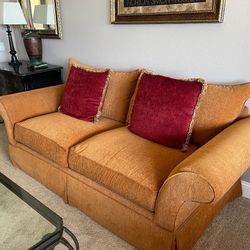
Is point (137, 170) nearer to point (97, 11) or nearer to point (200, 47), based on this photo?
point (200, 47)

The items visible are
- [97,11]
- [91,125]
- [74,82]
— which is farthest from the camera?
[97,11]

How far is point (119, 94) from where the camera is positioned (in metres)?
2.07

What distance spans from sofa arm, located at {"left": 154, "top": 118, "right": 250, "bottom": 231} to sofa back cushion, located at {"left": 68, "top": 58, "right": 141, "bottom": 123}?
0.91m

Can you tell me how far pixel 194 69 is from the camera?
1.91m

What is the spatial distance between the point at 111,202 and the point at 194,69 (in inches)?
45.0

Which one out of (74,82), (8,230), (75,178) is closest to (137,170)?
(75,178)

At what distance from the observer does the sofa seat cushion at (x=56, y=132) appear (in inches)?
68.6

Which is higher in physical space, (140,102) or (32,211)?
(140,102)

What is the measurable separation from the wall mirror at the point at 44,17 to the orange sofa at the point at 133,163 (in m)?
0.98

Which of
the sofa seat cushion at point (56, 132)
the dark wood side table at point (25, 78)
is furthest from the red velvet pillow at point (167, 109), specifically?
the dark wood side table at point (25, 78)

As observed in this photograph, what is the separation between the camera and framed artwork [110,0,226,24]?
5.57ft

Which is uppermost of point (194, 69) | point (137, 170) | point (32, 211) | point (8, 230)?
point (194, 69)

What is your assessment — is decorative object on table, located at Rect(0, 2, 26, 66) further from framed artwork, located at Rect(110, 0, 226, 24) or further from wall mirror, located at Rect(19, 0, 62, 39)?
framed artwork, located at Rect(110, 0, 226, 24)

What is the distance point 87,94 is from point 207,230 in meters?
1.32
